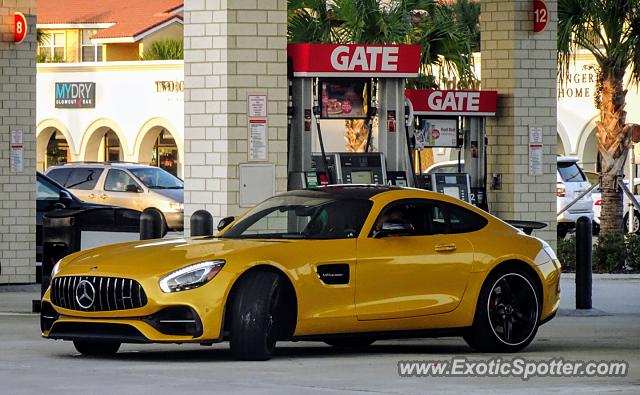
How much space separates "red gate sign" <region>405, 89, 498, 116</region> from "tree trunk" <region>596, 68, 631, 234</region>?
24.7 feet

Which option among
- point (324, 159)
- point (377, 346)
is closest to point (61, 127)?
point (324, 159)

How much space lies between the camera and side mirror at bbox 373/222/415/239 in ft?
42.7

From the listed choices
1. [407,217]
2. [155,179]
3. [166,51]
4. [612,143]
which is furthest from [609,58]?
[166,51]

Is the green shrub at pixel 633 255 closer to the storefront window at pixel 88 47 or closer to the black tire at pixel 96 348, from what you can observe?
the black tire at pixel 96 348

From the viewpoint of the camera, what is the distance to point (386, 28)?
32.7m

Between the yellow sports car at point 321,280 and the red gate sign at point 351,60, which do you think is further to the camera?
the red gate sign at point 351,60

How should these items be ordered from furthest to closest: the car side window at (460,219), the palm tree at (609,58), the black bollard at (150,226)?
the palm tree at (609,58)
the black bollard at (150,226)
the car side window at (460,219)

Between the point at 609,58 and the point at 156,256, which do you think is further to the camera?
the point at 609,58

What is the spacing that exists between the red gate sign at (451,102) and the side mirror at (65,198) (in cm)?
578

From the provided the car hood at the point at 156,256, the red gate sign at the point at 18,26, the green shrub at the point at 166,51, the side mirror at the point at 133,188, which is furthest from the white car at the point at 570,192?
the green shrub at the point at 166,51

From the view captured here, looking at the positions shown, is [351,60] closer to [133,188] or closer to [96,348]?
[96,348]

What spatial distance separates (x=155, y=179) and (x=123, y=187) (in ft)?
2.89

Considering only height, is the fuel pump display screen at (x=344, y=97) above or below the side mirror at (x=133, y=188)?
above

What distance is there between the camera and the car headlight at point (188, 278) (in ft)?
39.3
